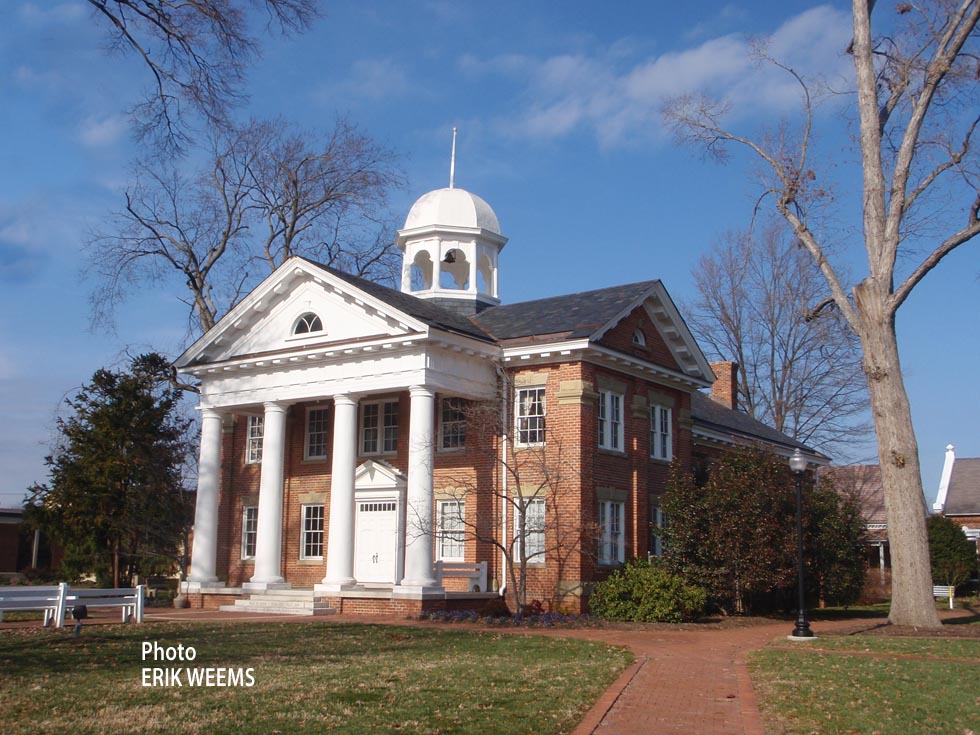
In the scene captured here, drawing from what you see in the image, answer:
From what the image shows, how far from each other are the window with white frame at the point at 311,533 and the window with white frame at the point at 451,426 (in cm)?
440

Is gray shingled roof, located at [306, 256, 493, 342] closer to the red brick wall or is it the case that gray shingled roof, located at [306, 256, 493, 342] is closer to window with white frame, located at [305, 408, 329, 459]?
the red brick wall

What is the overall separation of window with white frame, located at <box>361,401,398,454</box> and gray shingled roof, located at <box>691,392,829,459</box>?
31.2ft

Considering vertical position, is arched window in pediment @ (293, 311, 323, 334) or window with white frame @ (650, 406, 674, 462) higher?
arched window in pediment @ (293, 311, 323, 334)

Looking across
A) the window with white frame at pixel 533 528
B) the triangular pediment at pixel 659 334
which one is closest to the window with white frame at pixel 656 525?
the window with white frame at pixel 533 528

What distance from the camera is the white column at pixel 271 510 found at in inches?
974

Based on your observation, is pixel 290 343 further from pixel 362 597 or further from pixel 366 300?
pixel 362 597

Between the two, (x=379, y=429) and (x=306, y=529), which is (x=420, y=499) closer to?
(x=379, y=429)

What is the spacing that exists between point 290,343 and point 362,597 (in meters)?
6.94

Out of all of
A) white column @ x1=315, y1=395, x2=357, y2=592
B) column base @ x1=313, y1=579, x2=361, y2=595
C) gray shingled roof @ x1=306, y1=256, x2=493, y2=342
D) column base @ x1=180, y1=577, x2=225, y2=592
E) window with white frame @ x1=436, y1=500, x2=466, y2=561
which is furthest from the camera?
column base @ x1=180, y1=577, x2=225, y2=592

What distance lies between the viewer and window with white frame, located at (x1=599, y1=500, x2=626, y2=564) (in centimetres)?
2428

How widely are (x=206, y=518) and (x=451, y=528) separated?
6687 millimetres

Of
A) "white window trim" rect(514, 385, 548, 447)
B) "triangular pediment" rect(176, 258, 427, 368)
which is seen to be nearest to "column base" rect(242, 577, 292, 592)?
"triangular pediment" rect(176, 258, 427, 368)

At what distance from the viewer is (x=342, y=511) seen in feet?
77.4

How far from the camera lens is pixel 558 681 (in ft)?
39.1
